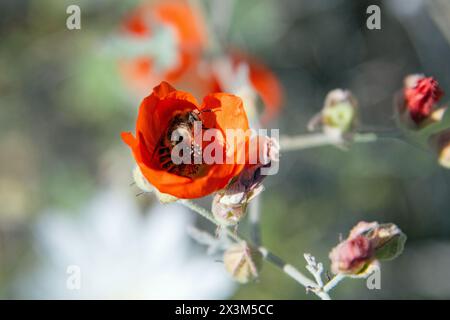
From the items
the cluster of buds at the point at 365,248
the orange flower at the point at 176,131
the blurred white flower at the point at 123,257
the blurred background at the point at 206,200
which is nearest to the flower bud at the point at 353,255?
the cluster of buds at the point at 365,248

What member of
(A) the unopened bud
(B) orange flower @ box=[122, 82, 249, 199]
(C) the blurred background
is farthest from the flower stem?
(C) the blurred background

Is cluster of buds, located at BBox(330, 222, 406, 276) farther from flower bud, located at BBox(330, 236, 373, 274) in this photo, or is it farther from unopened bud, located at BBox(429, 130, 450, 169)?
unopened bud, located at BBox(429, 130, 450, 169)

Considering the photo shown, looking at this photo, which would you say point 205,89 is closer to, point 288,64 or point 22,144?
point 288,64

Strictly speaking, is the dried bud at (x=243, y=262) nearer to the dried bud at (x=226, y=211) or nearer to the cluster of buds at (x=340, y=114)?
the dried bud at (x=226, y=211)

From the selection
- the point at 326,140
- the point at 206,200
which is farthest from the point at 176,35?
the point at 326,140

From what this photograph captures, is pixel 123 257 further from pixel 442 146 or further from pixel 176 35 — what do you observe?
pixel 442 146
